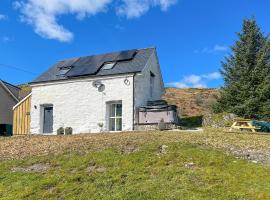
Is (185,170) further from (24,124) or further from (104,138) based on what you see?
(24,124)

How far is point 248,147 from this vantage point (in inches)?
647

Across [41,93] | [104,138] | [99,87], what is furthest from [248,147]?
[41,93]

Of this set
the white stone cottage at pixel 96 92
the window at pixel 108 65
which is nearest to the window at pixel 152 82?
the white stone cottage at pixel 96 92

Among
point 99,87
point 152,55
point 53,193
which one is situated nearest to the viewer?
point 53,193

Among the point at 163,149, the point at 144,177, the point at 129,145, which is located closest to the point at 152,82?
the point at 129,145

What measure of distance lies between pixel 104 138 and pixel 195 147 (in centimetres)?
568

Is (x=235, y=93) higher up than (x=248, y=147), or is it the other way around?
(x=235, y=93)

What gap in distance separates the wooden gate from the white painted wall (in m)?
0.85

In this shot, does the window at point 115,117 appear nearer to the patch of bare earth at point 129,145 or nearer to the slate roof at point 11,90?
the patch of bare earth at point 129,145

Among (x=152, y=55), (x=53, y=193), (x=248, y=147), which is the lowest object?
(x=53, y=193)

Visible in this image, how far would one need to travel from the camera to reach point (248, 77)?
3244 cm

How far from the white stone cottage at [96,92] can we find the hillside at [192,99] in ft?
28.9

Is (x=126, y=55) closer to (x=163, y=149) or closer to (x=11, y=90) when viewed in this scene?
(x=163, y=149)

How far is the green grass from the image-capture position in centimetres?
1142
